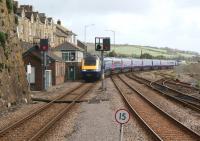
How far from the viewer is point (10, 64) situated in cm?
3441

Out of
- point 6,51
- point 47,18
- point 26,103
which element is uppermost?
point 47,18

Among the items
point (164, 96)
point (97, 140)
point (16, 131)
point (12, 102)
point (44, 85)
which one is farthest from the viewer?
point (44, 85)

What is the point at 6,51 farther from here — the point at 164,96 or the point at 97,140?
the point at 97,140

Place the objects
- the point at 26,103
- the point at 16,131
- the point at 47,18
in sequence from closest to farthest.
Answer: the point at 16,131 < the point at 26,103 < the point at 47,18

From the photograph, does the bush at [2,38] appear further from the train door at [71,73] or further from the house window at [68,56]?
the house window at [68,56]

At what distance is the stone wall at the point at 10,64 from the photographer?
104ft

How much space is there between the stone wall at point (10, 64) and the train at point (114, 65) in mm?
27884

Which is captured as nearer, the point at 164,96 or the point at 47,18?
the point at 164,96

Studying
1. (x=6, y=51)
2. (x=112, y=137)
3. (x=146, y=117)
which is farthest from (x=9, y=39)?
(x=112, y=137)

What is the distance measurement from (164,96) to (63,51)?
39.1 metres

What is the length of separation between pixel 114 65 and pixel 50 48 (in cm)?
1564

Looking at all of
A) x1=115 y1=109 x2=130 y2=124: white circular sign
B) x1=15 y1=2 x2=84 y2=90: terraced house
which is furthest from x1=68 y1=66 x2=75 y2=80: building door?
x1=115 y1=109 x2=130 y2=124: white circular sign

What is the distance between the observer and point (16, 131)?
20.9m

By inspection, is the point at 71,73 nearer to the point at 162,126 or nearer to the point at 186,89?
the point at 186,89
